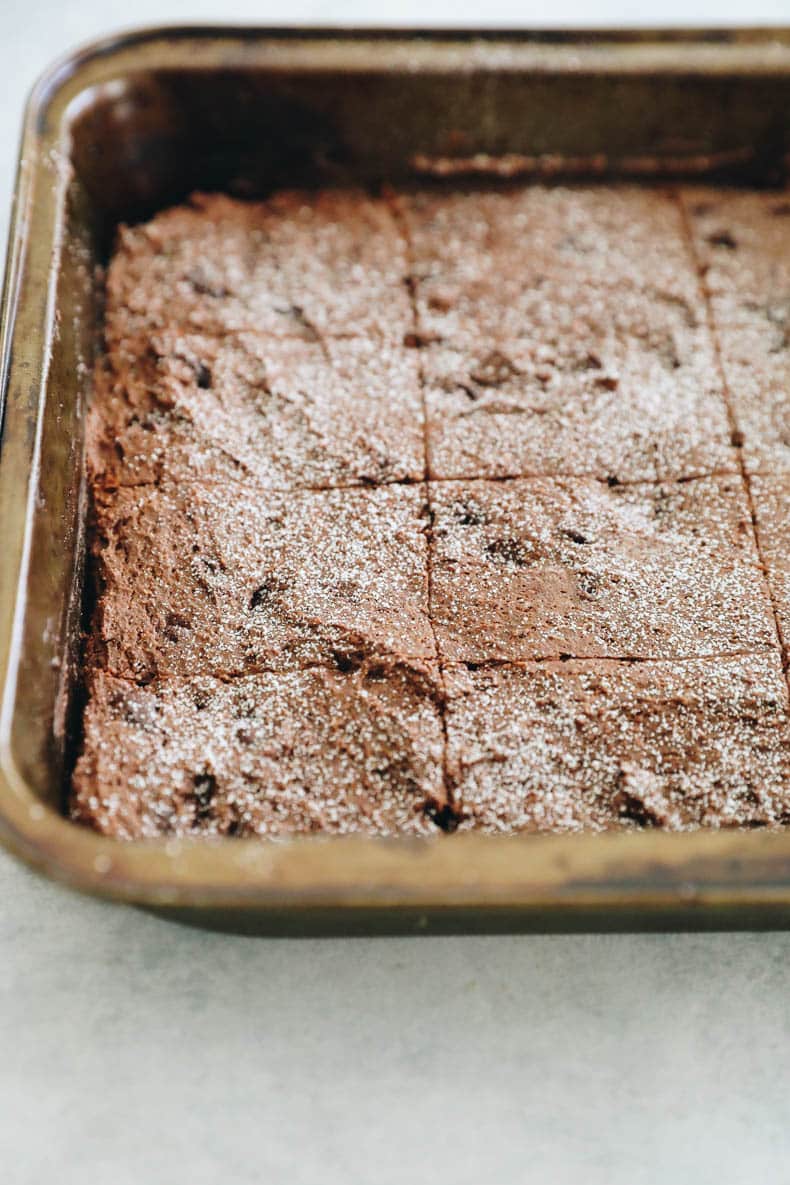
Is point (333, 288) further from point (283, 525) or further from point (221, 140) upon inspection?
point (283, 525)

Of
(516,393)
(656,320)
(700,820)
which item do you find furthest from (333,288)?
(700,820)

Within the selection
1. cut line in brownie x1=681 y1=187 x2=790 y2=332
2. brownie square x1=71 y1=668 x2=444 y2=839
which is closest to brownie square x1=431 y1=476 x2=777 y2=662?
brownie square x1=71 y1=668 x2=444 y2=839

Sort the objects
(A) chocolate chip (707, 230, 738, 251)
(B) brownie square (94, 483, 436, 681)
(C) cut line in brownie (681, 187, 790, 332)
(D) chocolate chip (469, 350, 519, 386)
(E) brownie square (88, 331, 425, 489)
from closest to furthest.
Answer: (B) brownie square (94, 483, 436, 681) < (E) brownie square (88, 331, 425, 489) < (D) chocolate chip (469, 350, 519, 386) < (C) cut line in brownie (681, 187, 790, 332) < (A) chocolate chip (707, 230, 738, 251)

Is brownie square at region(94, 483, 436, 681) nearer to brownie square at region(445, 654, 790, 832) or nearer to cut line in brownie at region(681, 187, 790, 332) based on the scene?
brownie square at region(445, 654, 790, 832)

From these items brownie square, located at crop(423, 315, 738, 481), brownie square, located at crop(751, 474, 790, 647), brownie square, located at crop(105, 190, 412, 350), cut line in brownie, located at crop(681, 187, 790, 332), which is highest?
brownie square, located at crop(105, 190, 412, 350)

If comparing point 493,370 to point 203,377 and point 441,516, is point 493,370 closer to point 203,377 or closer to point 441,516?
point 441,516

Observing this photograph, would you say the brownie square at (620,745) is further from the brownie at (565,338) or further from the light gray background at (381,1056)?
the brownie at (565,338)
